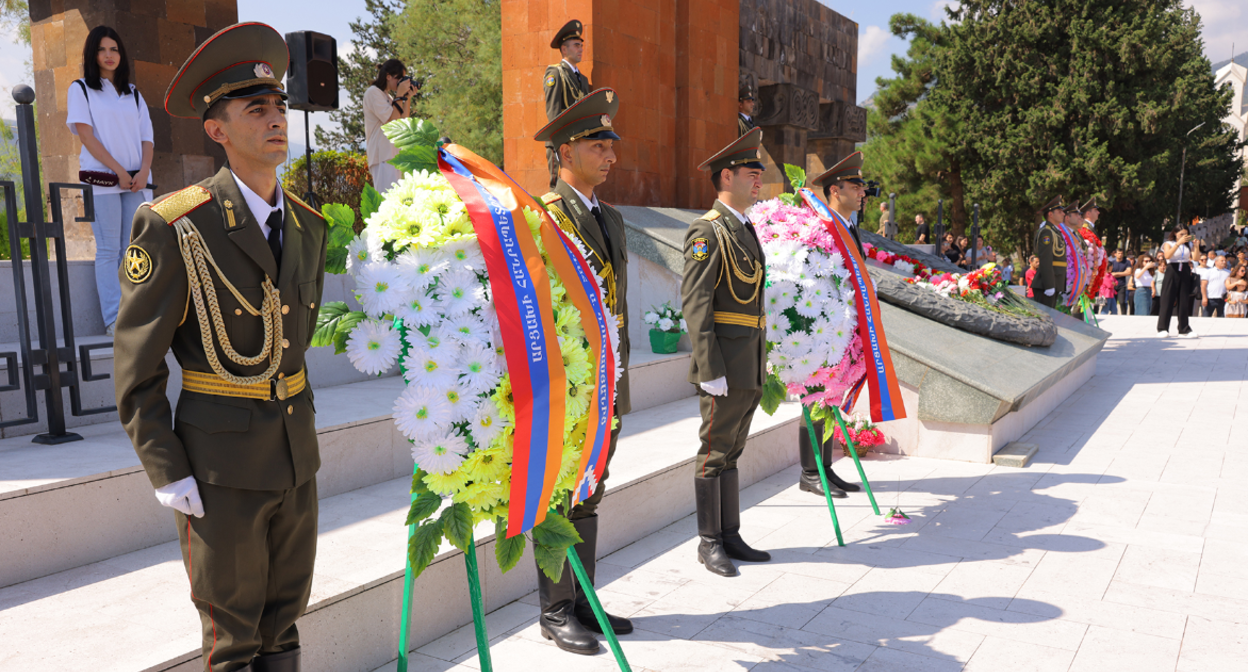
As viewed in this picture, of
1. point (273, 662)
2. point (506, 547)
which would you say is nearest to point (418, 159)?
point (506, 547)

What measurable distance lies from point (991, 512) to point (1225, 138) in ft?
132

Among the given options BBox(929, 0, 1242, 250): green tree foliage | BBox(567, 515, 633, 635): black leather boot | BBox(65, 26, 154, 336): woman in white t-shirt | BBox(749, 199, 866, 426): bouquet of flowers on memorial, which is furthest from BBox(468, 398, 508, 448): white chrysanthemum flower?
BBox(929, 0, 1242, 250): green tree foliage

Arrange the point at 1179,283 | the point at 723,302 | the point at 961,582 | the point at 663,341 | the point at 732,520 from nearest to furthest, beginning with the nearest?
the point at 961,582 → the point at 723,302 → the point at 732,520 → the point at 663,341 → the point at 1179,283

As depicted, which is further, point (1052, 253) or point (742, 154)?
point (1052, 253)

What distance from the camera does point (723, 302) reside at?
4379 mm

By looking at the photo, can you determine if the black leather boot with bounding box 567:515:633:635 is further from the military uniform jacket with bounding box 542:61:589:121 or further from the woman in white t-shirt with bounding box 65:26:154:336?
the military uniform jacket with bounding box 542:61:589:121

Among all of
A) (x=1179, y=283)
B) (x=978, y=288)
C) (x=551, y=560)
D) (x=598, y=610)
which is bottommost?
(x=598, y=610)

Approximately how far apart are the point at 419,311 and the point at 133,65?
A: 697 cm

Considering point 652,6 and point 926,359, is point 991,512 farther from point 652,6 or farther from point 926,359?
point 652,6

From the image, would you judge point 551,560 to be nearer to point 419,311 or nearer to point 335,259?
point 419,311

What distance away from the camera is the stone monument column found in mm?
7836

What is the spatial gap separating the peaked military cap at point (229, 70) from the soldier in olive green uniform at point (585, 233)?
1.40 m

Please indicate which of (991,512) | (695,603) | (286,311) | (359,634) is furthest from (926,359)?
(286,311)

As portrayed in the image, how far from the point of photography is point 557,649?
3541mm
